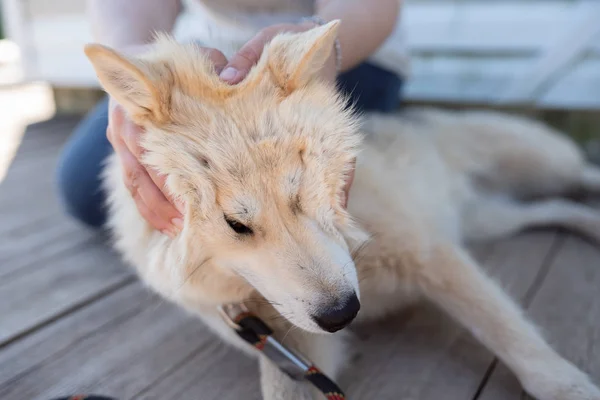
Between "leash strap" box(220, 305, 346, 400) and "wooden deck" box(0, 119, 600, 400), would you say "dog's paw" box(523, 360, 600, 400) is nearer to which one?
"wooden deck" box(0, 119, 600, 400)

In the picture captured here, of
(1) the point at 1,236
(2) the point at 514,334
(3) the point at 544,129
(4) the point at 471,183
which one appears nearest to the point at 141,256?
(2) the point at 514,334

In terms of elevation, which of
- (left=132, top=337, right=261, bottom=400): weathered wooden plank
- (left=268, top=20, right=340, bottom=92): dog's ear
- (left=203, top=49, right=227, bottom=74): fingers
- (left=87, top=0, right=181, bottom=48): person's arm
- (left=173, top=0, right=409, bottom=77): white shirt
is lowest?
(left=132, top=337, right=261, bottom=400): weathered wooden plank

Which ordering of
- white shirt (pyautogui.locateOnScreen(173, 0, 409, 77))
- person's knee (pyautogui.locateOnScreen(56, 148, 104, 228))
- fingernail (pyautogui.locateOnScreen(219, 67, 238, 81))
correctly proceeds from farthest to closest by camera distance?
person's knee (pyautogui.locateOnScreen(56, 148, 104, 228))
white shirt (pyautogui.locateOnScreen(173, 0, 409, 77))
fingernail (pyautogui.locateOnScreen(219, 67, 238, 81))

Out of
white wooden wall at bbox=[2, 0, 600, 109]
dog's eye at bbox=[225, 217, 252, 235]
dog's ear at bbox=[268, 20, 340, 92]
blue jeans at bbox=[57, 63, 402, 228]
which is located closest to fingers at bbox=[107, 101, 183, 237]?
dog's eye at bbox=[225, 217, 252, 235]

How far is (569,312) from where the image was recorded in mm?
1614

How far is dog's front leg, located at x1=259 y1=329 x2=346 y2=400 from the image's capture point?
1312mm

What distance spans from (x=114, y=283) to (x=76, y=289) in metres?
0.14

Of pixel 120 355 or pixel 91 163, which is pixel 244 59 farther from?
pixel 91 163

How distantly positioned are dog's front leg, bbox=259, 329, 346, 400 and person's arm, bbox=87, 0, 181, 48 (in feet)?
3.39

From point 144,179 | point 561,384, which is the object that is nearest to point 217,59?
point 144,179

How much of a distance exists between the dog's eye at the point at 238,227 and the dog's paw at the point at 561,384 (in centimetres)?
84

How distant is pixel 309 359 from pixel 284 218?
0.52 meters

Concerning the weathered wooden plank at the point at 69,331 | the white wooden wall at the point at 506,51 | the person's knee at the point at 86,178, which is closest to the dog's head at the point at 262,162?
the weathered wooden plank at the point at 69,331

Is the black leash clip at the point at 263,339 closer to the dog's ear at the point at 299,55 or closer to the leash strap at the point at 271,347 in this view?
the leash strap at the point at 271,347
